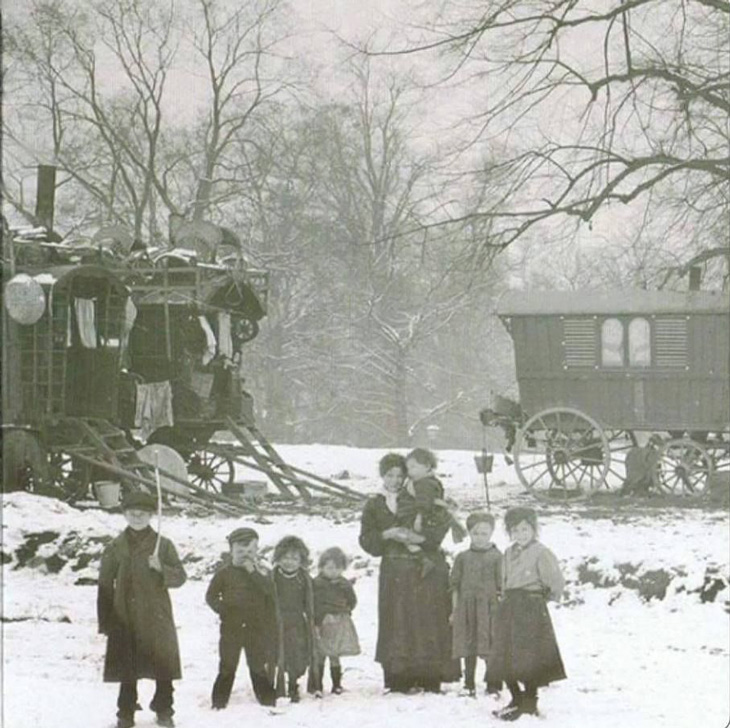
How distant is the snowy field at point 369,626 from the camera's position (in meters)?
5.25

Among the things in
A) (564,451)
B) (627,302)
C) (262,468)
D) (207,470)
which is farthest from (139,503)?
(627,302)

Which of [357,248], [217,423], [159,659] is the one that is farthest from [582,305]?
[159,659]

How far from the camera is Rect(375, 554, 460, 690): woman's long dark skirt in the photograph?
18.8ft

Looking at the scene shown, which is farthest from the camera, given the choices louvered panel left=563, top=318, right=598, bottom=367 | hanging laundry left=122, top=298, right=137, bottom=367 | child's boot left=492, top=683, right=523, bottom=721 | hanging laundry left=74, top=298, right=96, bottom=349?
louvered panel left=563, top=318, right=598, bottom=367

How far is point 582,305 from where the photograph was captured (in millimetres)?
13148

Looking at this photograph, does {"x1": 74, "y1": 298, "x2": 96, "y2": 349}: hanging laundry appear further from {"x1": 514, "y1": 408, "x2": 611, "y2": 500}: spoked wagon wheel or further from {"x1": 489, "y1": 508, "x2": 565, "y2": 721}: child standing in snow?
{"x1": 489, "y1": 508, "x2": 565, "y2": 721}: child standing in snow

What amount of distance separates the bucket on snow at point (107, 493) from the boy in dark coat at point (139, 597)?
389 cm

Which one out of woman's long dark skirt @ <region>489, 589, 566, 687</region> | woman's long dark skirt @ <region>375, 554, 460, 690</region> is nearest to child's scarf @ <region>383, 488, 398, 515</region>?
woman's long dark skirt @ <region>375, 554, 460, 690</region>

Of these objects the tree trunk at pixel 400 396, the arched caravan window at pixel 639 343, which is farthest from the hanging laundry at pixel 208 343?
the tree trunk at pixel 400 396

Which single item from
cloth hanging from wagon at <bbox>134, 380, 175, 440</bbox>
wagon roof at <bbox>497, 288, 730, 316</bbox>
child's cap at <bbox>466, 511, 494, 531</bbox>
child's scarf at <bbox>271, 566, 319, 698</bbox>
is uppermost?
wagon roof at <bbox>497, 288, 730, 316</bbox>

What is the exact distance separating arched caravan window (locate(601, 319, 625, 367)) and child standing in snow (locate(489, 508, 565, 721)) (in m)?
8.13

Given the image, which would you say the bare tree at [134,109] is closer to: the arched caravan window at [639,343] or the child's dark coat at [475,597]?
the child's dark coat at [475,597]

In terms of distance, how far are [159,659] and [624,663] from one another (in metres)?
2.42

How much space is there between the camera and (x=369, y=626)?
6.19m
